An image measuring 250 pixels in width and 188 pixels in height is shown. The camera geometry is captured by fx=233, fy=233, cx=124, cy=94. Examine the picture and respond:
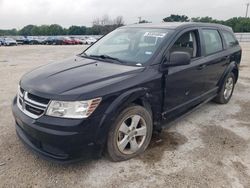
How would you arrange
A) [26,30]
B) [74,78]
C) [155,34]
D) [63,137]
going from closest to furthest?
[63,137]
[74,78]
[155,34]
[26,30]

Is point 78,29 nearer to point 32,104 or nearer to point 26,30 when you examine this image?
point 26,30

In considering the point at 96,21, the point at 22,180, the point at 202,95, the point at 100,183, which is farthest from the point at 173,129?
the point at 96,21

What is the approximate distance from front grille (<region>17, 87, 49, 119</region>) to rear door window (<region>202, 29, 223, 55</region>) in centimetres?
293

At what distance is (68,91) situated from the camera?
244cm

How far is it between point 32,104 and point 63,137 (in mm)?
561

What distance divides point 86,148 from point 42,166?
716 millimetres

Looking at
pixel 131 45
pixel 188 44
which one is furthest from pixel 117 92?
pixel 188 44

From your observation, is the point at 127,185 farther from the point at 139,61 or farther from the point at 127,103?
the point at 139,61

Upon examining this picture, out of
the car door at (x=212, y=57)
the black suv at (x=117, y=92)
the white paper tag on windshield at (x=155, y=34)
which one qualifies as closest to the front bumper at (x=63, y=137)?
the black suv at (x=117, y=92)

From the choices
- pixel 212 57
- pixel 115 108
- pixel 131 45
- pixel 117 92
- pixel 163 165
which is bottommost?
pixel 163 165

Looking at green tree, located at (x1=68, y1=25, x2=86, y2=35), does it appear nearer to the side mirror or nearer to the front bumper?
the side mirror

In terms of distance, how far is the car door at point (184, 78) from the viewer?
3.30 metres

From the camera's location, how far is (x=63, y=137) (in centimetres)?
235

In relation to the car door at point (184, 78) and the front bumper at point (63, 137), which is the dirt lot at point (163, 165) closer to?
the front bumper at point (63, 137)
